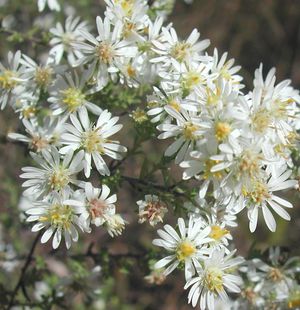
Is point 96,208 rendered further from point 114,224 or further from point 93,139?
point 93,139

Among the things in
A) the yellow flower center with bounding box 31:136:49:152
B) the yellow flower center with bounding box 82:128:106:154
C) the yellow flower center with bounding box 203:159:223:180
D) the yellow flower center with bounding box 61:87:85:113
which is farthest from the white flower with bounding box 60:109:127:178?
the yellow flower center with bounding box 203:159:223:180

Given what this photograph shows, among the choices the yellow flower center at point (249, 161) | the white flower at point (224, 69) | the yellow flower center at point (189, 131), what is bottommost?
the yellow flower center at point (189, 131)

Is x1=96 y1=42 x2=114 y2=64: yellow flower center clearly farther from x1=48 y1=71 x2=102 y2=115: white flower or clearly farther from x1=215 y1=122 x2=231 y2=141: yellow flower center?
x1=215 y1=122 x2=231 y2=141: yellow flower center

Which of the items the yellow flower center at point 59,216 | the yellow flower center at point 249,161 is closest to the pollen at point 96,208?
the yellow flower center at point 59,216

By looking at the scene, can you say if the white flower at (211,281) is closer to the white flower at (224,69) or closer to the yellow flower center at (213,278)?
the yellow flower center at (213,278)

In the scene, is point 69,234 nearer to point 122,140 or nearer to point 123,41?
point 123,41

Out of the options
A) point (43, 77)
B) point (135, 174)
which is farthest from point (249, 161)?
point (135, 174)

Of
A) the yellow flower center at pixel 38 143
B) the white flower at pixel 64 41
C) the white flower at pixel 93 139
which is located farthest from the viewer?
the white flower at pixel 64 41
